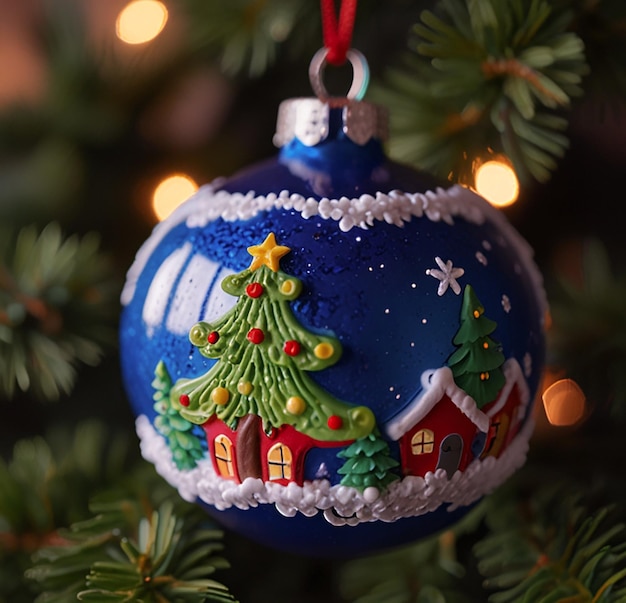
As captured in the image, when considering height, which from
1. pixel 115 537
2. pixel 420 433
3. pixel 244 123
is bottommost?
pixel 115 537

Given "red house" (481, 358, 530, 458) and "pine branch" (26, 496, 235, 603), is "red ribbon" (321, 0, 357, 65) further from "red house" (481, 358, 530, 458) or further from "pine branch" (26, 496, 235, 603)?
"pine branch" (26, 496, 235, 603)

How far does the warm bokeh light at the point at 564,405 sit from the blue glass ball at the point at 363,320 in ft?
→ 1.22

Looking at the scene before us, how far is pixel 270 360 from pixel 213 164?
0.62m

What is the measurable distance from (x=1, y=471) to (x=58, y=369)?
0.12 m

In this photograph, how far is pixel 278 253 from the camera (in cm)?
57

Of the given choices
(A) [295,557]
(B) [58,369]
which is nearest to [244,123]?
(B) [58,369]

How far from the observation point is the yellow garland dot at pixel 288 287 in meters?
0.56

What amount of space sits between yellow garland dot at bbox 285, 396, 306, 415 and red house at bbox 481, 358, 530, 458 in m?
0.15

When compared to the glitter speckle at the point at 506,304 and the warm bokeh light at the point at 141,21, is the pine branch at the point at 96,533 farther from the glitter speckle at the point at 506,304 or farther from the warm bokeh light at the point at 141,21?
the warm bokeh light at the point at 141,21

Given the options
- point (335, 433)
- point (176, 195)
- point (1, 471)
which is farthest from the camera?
point (176, 195)

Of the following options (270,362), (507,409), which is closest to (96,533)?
(270,362)

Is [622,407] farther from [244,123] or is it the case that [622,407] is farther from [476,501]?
[244,123]

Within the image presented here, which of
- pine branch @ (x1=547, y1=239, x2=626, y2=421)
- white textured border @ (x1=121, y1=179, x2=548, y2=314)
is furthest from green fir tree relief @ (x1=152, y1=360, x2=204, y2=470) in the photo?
pine branch @ (x1=547, y1=239, x2=626, y2=421)

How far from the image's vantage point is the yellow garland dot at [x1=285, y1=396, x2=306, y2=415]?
0.55 m
